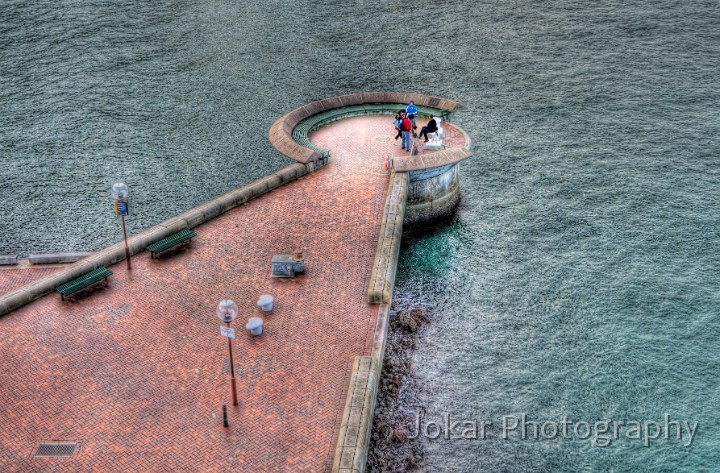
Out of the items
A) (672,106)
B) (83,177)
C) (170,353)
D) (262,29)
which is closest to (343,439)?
(170,353)

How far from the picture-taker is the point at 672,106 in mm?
53062

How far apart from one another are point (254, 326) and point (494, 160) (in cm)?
2370

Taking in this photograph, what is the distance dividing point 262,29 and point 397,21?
12646 millimetres

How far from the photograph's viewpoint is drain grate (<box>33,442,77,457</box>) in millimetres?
23812

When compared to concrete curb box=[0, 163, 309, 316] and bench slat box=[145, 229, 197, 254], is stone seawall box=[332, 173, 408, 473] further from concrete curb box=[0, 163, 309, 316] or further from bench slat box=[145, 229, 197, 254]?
bench slat box=[145, 229, 197, 254]

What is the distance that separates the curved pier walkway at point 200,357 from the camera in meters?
24.1

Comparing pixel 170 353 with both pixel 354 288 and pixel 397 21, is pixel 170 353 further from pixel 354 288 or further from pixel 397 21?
pixel 397 21

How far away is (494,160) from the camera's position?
47312 mm

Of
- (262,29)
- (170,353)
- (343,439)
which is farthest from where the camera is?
(262,29)

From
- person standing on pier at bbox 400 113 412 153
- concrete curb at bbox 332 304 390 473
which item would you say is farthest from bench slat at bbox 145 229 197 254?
person standing on pier at bbox 400 113 412 153

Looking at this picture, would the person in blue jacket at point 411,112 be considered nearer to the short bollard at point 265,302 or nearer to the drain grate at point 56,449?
the short bollard at point 265,302

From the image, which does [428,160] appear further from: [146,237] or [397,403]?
[397,403]

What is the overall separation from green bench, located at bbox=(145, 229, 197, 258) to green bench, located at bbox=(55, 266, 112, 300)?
7.42 ft

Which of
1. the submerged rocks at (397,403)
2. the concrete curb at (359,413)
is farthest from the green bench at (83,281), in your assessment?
the submerged rocks at (397,403)
